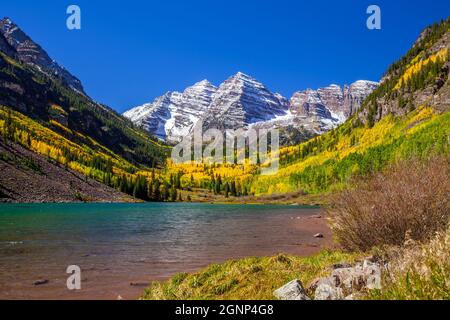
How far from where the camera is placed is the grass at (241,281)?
12998mm

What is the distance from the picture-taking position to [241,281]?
573 inches

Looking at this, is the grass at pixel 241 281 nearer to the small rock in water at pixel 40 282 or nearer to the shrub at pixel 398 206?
the shrub at pixel 398 206

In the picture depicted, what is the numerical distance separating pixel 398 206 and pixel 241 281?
271 inches

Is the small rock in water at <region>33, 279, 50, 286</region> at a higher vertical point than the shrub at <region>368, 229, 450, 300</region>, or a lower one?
lower

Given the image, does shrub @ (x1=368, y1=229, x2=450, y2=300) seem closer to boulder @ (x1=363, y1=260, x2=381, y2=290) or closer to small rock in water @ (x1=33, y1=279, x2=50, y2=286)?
boulder @ (x1=363, y1=260, x2=381, y2=290)

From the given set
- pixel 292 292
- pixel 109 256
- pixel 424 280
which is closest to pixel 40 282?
pixel 109 256

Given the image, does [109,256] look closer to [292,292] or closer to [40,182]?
[292,292]

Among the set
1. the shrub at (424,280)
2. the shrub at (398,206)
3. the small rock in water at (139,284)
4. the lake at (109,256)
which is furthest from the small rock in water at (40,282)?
the shrub at (424,280)

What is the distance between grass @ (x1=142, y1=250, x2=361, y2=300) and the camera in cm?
1300

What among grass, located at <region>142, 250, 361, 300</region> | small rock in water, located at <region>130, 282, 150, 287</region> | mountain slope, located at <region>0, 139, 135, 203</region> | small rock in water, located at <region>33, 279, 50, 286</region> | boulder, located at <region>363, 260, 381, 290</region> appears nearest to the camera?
boulder, located at <region>363, 260, 381, 290</region>

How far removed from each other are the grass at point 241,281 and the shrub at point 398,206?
57.2 inches

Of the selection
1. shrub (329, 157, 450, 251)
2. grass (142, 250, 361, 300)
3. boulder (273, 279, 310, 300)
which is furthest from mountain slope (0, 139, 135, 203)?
boulder (273, 279, 310, 300)

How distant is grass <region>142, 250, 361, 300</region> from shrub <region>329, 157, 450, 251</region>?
1453 mm
